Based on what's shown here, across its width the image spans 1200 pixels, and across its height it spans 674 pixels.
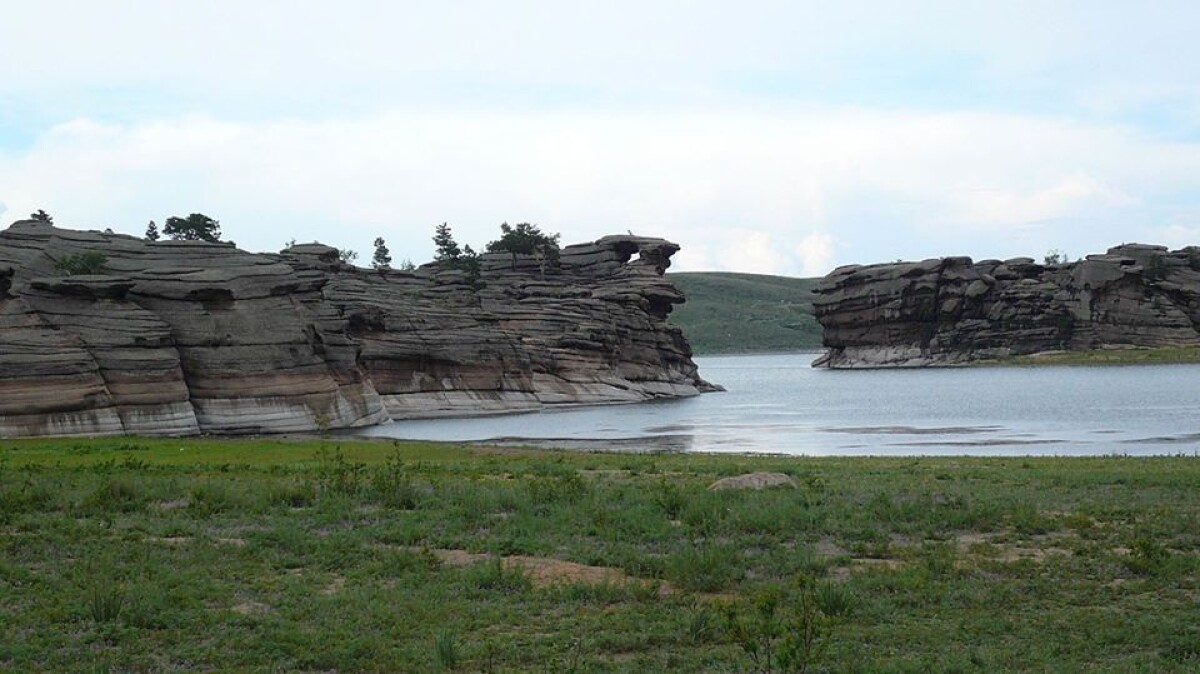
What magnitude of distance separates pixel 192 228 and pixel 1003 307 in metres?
120

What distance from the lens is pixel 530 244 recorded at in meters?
144

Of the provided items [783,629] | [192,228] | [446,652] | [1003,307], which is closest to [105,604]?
[446,652]

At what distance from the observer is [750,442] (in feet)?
198

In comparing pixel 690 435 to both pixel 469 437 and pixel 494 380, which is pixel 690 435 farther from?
pixel 494 380

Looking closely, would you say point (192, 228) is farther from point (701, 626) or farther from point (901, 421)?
point (701, 626)

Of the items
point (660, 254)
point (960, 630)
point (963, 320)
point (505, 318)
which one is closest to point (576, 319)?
point (505, 318)

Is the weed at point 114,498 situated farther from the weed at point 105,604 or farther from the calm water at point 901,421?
the calm water at point 901,421

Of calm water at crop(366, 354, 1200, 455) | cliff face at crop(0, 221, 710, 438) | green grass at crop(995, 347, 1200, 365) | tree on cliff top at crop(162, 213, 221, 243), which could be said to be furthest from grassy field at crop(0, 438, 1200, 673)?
green grass at crop(995, 347, 1200, 365)

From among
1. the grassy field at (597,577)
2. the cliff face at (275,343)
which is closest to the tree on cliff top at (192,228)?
the cliff face at (275,343)

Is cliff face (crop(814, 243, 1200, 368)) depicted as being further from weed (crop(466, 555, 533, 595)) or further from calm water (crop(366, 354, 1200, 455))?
weed (crop(466, 555, 533, 595))

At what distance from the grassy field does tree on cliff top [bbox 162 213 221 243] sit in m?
97.4

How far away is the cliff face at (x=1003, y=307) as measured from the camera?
543 ft

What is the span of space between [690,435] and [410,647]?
55554 millimetres

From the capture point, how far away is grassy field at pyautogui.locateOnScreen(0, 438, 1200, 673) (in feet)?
40.8
